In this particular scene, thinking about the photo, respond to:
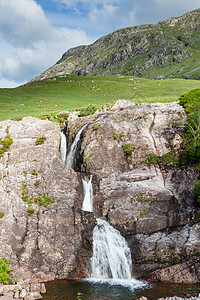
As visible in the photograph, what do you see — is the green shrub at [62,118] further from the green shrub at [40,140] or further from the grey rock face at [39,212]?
the grey rock face at [39,212]

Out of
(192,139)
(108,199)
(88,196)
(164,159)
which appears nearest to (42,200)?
(88,196)

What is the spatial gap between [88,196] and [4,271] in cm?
1118

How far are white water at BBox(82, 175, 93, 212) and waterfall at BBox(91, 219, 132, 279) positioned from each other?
2597mm

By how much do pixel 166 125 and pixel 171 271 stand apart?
17.1 metres

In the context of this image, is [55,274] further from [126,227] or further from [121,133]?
[121,133]

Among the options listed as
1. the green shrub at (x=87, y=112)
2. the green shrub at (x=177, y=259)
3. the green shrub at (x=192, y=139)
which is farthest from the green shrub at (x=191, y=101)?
the green shrub at (x=177, y=259)

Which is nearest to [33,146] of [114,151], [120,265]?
[114,151]

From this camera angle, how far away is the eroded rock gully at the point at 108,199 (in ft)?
72.1

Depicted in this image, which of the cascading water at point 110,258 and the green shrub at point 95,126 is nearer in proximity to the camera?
the cascading water at point 110,258

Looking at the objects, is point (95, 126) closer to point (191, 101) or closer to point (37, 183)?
point (37, 183)

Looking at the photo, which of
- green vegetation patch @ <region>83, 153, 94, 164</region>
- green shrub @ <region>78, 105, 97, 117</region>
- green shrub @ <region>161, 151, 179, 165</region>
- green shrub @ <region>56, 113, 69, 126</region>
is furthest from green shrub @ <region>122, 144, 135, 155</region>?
green shrub @ <region>78, 105, 97, 117</region>

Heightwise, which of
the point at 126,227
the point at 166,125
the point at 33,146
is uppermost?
the point at 166,125

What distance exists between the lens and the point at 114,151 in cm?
2920

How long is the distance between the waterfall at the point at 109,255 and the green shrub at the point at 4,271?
784 centimetres
